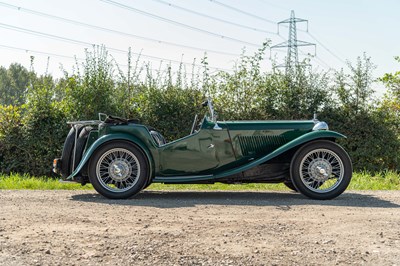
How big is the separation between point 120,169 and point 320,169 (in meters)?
2.79

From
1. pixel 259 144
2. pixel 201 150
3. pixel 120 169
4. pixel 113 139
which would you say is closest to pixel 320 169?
pixel 259 144

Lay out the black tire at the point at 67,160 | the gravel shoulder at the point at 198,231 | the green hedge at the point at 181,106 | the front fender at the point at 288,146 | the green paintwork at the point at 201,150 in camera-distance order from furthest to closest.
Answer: the green hedge at the point at 181,106 → the black tire at the point at 67,160 → the green paintwork at the point at 201,150 → the front fender at the point at 288,146 → the gravel shoulder at the point at 198,231

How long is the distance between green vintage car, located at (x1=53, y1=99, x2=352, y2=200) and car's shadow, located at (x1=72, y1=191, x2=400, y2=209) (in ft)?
0.77

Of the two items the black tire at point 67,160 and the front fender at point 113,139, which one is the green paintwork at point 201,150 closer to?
the front fender at point 113,139

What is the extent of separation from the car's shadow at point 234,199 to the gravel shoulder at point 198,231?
2 centimetres

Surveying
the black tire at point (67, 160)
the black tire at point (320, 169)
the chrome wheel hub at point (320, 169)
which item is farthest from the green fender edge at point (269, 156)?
the black tire at point (67, 160)

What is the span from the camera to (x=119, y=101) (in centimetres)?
1232

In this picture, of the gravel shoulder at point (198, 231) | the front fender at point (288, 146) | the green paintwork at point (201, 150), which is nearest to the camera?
the gravel shoulder at point (198, 231)

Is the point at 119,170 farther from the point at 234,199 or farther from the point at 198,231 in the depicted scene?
the point at 198,231

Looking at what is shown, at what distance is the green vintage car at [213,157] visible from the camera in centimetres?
720

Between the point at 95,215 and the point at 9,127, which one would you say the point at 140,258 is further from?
the point at 9,127

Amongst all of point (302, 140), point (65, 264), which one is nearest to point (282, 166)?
point (302, 140)

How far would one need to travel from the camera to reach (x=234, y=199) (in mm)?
7215

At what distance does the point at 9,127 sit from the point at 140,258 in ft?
29.5
